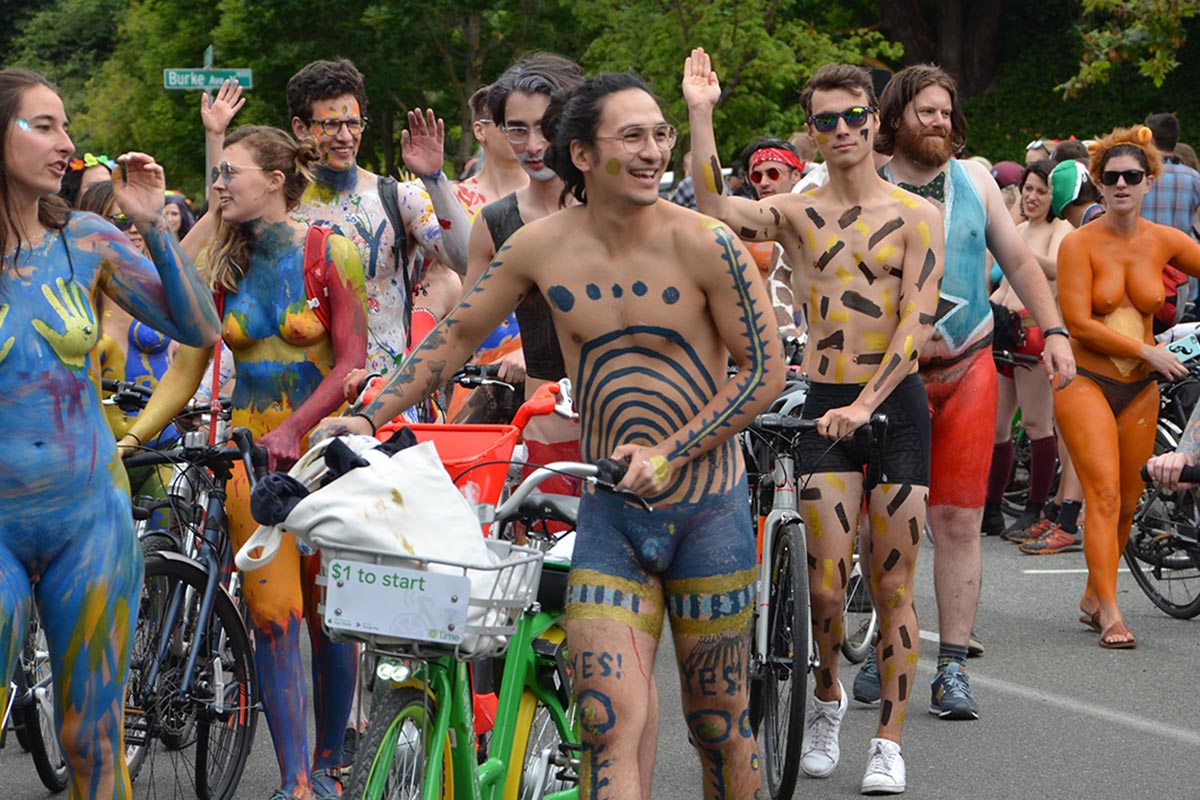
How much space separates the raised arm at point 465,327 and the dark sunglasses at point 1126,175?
4756 millimetres

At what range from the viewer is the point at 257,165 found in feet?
19.4

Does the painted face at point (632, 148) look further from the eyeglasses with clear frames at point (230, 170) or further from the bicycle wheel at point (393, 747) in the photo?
the eyeglasses with clear frames at point (230, 170)

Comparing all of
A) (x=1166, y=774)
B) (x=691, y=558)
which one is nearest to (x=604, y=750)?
(x=691, y=558)

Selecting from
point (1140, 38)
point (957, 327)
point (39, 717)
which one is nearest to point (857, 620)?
point (957, 327)

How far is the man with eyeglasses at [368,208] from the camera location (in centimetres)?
686

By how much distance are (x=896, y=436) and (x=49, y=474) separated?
9.99 feet

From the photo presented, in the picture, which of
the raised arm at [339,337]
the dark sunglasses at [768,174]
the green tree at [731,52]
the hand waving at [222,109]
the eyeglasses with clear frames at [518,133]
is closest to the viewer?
the raised arm at [339,337]

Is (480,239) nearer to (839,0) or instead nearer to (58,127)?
(58,127)

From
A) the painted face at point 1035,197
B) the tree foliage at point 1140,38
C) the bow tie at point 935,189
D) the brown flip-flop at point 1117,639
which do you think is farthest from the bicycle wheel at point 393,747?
the tree foliage at point 1140,38

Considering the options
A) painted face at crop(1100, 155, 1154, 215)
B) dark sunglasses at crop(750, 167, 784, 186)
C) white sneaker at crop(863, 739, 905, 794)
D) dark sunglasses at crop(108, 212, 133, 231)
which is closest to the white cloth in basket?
white sneaker at crop(863, 739, 905, 794)

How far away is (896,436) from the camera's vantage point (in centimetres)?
636

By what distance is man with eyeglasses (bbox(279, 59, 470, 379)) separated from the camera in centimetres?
686

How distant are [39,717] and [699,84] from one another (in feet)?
10.1

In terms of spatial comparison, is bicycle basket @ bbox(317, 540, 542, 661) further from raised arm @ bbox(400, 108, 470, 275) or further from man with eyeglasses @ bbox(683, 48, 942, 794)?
raised arm @ bbox(400, 108, 470, 275)
